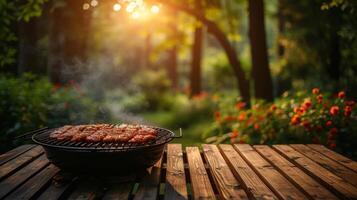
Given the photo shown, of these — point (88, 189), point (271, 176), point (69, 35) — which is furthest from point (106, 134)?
point (69, 35)

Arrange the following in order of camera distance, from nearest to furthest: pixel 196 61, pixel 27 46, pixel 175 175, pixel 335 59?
pixel 175 175, pixel 27 46, pixel 335 59, pixel 196 61

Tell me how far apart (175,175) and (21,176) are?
1347 millimetres

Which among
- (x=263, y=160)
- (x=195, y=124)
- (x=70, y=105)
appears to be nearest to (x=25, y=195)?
(x=263, y=160)

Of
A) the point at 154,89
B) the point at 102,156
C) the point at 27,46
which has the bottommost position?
the point at 102,156

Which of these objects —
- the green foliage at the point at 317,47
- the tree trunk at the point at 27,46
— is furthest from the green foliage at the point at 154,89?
the tree trunk at the point at 27,46

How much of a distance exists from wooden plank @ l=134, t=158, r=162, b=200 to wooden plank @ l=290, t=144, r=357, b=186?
5.26 feet

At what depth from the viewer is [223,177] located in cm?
309

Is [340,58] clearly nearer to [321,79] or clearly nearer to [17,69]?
[321,79]

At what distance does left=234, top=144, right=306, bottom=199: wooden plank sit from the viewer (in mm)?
2693

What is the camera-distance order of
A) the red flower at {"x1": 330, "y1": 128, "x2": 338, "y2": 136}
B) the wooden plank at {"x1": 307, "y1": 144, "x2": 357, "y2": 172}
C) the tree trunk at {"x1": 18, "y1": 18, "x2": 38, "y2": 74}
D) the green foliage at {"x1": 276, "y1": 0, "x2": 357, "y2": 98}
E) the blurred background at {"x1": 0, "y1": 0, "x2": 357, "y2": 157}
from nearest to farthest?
1. the wooden plank at {"x1": 307, "y1": 144, "x2": 357, "y2": 172}
2. the red flower at {"x1": 330, "y1": 128, "x2": 338, "y2": 136}
3. the blurred background at {"x1": 0, "y1": 0, "x2": 357, "y2": 157}
4. the tree trunk at {"x1": 18, "y1": 18, "x2": 38, "y2": 74}
5. the green foliage at {"x1": 276, "y1": 0, "x2": 357, "y2": 98}

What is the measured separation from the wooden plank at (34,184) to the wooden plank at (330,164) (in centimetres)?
254

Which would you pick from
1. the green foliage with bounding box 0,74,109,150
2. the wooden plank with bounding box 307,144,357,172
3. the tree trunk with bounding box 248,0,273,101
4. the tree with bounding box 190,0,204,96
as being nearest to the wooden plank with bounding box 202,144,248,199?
the wooden plank with bounding box 307,144,357,172

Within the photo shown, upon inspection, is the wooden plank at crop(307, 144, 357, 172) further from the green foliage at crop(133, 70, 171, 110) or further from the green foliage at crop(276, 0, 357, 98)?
the green foliage at crop(133, 70, 171, 110)

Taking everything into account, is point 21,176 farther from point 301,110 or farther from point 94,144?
point 301,110
